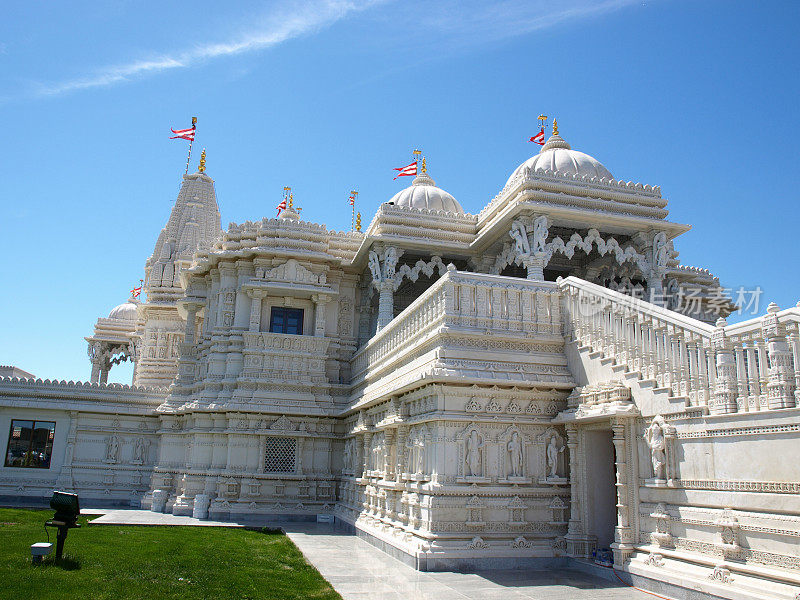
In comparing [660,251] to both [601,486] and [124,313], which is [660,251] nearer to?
[601,486]

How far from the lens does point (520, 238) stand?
A: 59.9 feet

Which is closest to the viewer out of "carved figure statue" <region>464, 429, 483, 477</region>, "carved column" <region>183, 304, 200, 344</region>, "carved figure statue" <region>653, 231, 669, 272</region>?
"carved figure statue" <region>464, 429, 483, 477</region>

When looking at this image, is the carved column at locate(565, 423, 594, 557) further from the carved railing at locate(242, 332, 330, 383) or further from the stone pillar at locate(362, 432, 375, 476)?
the carved railing at locate(242, 332, 330, 383)

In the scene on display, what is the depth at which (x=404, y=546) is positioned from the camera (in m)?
12.3

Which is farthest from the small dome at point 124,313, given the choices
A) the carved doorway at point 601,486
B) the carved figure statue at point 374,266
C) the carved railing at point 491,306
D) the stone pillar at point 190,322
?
the carved doorway at point 601,486

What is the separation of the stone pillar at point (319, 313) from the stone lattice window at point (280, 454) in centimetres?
372

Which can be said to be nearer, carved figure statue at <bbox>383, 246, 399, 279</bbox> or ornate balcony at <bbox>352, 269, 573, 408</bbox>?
ornate balcony at <bbox>352, 269, 573, 408</bbox>

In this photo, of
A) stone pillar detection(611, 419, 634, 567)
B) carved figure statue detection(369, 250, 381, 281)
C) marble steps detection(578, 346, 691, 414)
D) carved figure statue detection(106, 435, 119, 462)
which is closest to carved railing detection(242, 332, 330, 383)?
carved figure statue detection(369, 250, 381, 281)

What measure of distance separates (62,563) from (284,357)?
12.2 meters

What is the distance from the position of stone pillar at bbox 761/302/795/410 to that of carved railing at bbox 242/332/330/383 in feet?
51.3

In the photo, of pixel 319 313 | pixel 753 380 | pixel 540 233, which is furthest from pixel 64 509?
pixel 319 313

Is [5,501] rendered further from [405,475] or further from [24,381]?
[405,475]

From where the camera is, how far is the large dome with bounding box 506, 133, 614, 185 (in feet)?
65.6

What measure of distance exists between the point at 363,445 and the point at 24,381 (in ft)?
47.0
